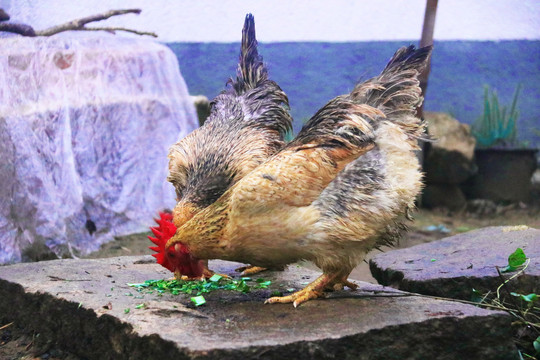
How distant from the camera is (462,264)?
4.30 metres

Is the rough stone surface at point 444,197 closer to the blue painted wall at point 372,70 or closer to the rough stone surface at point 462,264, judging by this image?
the blue painted wall at point 372,70

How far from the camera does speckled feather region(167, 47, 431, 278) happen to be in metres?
3.26

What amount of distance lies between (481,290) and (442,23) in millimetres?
5875

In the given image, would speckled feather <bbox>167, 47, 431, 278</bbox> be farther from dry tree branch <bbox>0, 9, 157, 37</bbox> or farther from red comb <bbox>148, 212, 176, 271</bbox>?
dry tree branch <bbox>0, 9, 157, 37</bbox>

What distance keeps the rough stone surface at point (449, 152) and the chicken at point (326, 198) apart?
20.5 ft

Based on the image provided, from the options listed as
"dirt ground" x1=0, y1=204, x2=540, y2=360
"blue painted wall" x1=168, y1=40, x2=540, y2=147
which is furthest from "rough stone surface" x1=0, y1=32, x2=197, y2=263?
"blue painted wall" x1=168, y1=40, x2=540, y2=147

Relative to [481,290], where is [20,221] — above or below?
below

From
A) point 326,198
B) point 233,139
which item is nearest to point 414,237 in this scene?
point 233,139

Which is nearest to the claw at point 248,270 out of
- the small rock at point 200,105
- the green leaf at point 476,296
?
the green leaf at point 476,296

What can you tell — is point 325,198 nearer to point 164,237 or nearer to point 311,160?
point 311,160

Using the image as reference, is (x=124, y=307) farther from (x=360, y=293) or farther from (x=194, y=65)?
(x=194, y=65)

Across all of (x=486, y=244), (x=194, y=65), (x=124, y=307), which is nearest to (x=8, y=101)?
(x=194, y=65)

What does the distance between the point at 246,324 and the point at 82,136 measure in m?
4.30

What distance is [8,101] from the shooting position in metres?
5.92
